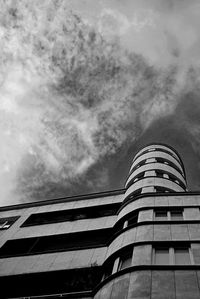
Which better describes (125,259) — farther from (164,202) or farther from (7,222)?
(7,222)

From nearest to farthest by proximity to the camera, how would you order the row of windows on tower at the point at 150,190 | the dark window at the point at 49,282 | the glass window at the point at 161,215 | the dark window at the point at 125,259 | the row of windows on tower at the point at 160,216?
the dark window at the point at 125,259
the dark window at the point at 49,282
the row of windows on tower at the point at 160,216
the glass window at the point at 161,215
the row of windows on tower at the point at 150,190

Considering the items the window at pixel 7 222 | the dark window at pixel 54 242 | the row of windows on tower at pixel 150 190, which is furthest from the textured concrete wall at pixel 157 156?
the window at pixel 7 222

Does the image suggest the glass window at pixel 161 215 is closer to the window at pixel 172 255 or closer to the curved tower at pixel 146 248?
the curved tower at pixel 146 248

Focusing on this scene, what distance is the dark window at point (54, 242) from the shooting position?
69.9 feet

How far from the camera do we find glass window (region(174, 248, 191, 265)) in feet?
42.4

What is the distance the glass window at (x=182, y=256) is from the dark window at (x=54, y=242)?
8.10 metres

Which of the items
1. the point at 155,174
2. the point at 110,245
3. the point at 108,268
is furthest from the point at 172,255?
the point at 155,174

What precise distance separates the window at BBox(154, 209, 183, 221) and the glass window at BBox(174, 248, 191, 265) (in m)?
3.45

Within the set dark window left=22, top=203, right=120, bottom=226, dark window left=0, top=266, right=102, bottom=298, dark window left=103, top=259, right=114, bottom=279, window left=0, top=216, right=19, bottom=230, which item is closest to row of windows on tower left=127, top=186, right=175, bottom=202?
dark window left=22, top=203, right=120, bottom=226

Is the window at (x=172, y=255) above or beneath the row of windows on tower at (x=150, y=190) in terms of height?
beneath

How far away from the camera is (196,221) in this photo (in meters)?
16.2

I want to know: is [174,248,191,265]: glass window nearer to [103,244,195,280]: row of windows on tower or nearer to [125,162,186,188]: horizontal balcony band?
[103,244,195,280]: row of windows on tower

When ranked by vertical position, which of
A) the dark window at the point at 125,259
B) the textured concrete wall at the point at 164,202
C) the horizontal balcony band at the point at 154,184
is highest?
the horizontal balcony band at the point at 154,184

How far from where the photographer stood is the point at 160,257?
44.3 feet
